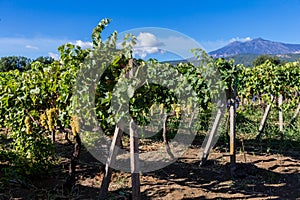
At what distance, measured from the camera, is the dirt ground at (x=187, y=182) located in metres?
3.91

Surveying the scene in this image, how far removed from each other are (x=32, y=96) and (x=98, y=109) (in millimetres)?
1060

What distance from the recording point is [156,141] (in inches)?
268

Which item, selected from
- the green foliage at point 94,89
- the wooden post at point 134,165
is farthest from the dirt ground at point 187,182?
the wooden post at point 134,165

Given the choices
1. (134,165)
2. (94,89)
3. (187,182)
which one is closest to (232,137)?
(187,182)

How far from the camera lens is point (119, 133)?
11.5 ft

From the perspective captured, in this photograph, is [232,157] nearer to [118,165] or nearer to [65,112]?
[118,165]

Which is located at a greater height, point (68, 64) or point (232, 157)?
point (68, 64)

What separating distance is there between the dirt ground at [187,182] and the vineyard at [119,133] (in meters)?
0.01

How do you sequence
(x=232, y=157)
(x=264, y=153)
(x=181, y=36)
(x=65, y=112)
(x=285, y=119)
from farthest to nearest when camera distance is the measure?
(x=285, y=119) < (x=264, y=153) < (x=232, y=157) < (x=65, y=112) < (x=181, y=36)

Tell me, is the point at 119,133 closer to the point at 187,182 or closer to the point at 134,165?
the point at 134,165

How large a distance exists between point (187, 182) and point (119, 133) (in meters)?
1.52

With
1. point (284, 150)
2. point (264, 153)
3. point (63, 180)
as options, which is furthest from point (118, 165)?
point (284, 150)

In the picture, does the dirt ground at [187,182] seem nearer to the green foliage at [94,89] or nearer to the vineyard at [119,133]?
the vineyard at [119,133]

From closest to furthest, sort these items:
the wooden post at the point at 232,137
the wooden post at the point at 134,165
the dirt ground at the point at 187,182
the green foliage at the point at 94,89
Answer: the green foliage at the point at 94,89 < the wooden post at the point at 134,165 < the dirt ground at the point at 187,182 < the wooden post at the point at 232,137
